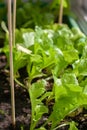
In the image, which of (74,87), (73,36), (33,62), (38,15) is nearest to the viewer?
(74,87)

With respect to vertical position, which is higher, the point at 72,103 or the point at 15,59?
the point at 15,59

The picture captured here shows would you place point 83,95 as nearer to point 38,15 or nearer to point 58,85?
point 58,85

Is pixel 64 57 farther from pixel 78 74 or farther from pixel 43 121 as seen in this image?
pixel 43 121

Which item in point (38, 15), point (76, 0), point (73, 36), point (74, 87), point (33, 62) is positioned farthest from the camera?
point (76, 0)

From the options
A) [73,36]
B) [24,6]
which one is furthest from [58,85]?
[24,6]

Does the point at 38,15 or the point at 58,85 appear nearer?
the point at 58,85

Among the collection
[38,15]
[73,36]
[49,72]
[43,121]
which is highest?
[38,15]

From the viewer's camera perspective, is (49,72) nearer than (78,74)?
No

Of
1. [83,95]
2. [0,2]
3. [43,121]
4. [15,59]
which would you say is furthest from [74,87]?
[0,2]

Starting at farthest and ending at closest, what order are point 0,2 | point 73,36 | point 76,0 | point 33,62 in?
1. point 76,0
2. point 0,2
3. point 73,36
4. point 33,62
